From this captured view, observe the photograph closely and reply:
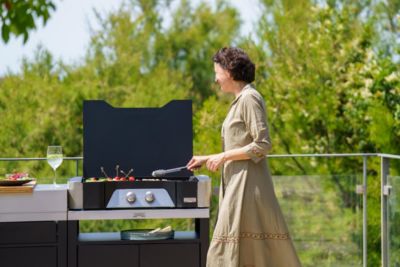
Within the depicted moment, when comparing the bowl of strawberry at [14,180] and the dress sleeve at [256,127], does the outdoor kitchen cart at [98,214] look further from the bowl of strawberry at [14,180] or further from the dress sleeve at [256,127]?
the dress sleeve at [256,127]

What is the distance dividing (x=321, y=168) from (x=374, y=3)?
199 inches

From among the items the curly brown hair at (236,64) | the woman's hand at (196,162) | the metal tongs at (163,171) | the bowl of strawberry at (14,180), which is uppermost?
the curly brown hair at (236,64)

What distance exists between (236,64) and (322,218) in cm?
247

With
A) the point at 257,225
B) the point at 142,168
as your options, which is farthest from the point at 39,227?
the point at 257,225

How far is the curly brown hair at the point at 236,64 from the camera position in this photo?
Result: 14.0ft

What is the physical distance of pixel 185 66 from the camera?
20.0 metres

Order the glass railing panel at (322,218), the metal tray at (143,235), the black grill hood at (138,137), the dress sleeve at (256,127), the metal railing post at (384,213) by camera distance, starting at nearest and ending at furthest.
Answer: the dress sleeve at (256,127) < the metal tray at (143,235) < the black grill hood at (138,137) < the metal railing post at (384,213) < the glass railing panel at (322,218)

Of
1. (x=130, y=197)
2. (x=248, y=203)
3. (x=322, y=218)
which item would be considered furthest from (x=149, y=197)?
(x=322, y=218)

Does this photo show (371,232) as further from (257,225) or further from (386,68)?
(386,68)

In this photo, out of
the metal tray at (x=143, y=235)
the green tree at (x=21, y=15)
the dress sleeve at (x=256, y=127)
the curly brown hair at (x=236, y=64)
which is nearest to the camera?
the green tree at (x=21, y=15)

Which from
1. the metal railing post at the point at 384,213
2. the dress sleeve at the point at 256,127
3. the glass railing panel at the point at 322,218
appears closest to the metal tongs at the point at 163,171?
the dress sleeve at the point at 256,127

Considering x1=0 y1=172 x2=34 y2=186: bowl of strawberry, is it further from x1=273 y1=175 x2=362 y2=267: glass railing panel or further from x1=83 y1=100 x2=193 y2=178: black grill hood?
x1=273 y1=175 x2=362 y2=267: glass railing panel

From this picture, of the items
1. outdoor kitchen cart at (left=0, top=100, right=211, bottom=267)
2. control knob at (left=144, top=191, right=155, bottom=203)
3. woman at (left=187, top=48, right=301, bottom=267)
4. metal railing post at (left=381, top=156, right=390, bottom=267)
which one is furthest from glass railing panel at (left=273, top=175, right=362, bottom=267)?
woman at (left=187, top=48, right=301, bottom=267)

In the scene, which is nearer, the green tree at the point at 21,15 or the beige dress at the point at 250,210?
Answer: the green tree at the point at 21,15
